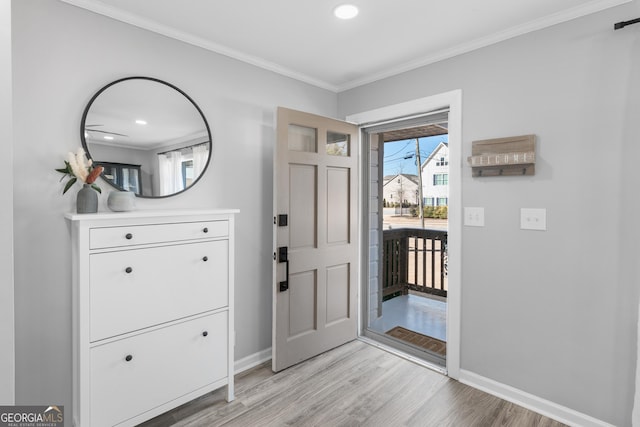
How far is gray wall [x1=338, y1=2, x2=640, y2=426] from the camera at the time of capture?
1.75m

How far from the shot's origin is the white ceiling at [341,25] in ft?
6.04

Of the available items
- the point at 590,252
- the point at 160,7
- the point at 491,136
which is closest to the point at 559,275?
the point at 590,252

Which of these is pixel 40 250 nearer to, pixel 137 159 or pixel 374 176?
pixel 137 159

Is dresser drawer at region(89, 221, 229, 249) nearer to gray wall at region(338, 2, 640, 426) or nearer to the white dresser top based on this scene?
the white dresser top

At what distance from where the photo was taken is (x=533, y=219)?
2.05m

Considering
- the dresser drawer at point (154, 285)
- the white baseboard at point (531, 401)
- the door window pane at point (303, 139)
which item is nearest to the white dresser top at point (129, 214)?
the dresser drawer at point (154, 285)

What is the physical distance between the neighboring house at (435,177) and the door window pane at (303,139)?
181 centimetres

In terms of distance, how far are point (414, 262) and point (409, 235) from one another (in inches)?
15.3

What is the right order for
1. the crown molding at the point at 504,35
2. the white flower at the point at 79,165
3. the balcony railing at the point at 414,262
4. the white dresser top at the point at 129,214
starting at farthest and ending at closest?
the balcony railing at the point at 414,262
the crown molding at the point at 504,35
the white flower at the point at 79,165
the white dresser top at the point at 129,214

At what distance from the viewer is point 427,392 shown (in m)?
2.24

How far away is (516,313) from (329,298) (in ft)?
4.61

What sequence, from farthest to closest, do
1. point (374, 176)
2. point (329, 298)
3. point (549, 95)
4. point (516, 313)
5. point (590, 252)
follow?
point (374, 176)
point (329, 298)
point (516, 313)
point (549, 95)
point (590, 252)

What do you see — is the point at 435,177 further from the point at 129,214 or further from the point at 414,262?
the point at 129,214

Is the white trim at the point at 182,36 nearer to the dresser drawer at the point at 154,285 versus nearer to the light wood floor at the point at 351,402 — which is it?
the dresser drawer at the point at 154,285
